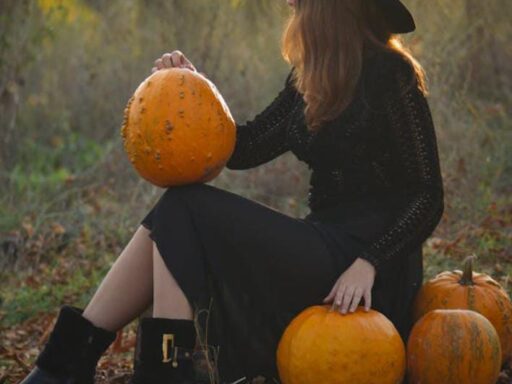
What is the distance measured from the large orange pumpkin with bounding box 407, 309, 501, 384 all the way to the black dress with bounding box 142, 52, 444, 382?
0.73 ft

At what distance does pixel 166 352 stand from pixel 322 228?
0.60 metres

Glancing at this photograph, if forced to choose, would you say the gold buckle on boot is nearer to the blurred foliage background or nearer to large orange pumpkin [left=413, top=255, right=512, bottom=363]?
large orange pumpkin [left=413, top=255, right=512, bottom=363]

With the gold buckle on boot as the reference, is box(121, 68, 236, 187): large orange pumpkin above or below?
above

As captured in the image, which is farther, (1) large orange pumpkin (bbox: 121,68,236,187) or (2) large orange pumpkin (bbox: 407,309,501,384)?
(1) large orange pumpkin (bbox: 121,68,236,187)

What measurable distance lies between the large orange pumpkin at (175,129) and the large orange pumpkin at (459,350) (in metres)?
0.84

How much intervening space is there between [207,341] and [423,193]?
0.79 metres

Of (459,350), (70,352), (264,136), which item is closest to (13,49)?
(264,136)

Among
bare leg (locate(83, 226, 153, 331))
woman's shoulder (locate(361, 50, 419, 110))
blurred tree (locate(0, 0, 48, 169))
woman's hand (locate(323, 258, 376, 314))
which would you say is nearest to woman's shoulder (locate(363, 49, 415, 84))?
woman's shoulder (locate(361, 50, 419, 110))

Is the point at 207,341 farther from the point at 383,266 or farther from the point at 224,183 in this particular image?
the point at 224,183

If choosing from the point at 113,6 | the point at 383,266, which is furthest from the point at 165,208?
the point at 113,6

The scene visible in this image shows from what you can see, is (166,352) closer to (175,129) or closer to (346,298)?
(346,298)

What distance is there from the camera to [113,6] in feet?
23.7

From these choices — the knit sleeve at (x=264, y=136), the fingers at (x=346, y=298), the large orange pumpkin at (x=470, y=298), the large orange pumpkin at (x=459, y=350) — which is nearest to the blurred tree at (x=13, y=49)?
the knit sleeve at (x=264, y=136)

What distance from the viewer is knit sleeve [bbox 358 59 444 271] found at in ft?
9.18
